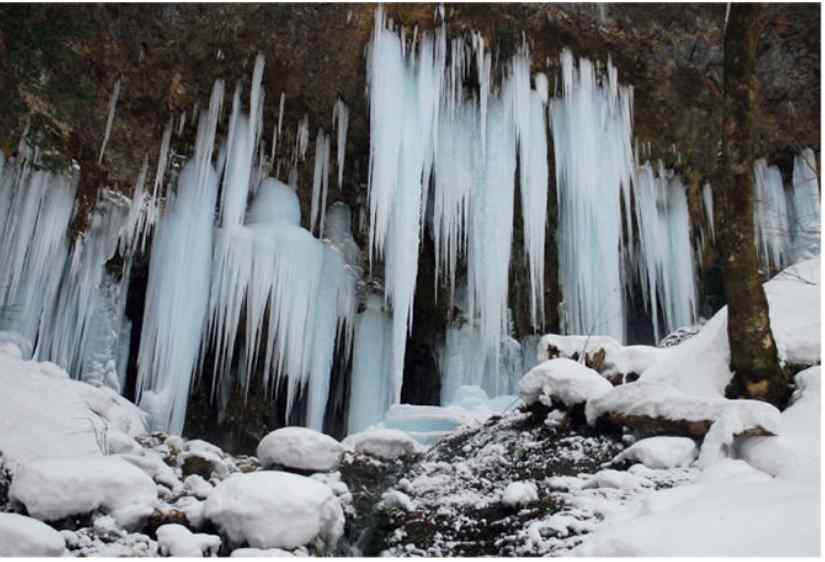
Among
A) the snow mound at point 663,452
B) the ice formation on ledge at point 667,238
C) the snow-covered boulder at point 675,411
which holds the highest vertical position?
the ice formation on ledge at point 667,238

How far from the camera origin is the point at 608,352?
6289 mm

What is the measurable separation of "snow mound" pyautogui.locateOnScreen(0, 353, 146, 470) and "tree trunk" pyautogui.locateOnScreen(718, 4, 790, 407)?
4.42 meters

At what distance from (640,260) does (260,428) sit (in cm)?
712

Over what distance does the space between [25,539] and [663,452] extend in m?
3.15

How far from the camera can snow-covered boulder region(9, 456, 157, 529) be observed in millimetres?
3078

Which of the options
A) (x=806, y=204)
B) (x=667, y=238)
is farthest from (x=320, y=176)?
(x=806, y=204)

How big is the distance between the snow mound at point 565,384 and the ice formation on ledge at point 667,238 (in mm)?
5266

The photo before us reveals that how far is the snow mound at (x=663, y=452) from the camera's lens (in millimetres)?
3551

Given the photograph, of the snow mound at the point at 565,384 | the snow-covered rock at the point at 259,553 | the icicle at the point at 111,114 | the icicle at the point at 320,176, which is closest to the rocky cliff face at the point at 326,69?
the icicle at the point at 111,114

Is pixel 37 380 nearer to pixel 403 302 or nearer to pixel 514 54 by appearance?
pixel 403 302

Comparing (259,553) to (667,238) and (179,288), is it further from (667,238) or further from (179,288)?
(667,238)

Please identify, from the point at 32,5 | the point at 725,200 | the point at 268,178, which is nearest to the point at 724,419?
the point at 725,200

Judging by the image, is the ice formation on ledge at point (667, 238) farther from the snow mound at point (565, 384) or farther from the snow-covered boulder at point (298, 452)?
the snow-covered boulder at point (298, 452)

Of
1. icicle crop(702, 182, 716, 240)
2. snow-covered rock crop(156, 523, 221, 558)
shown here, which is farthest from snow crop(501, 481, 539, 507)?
icicle crop(702, 182, 716, 240)
